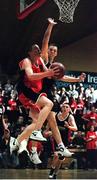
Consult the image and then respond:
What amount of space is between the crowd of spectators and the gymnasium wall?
13.6 ft

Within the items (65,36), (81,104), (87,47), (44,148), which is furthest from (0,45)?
(44,148)

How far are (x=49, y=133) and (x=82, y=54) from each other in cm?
1129

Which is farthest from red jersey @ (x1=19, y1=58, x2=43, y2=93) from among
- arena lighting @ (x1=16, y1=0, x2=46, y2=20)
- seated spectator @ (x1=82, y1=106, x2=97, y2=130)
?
seated spectator @ (x1=82, y1=106, x2=97, y2=130)

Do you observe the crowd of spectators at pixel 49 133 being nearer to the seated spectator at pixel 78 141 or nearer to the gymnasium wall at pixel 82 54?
the seated spectator at pixel 78 141

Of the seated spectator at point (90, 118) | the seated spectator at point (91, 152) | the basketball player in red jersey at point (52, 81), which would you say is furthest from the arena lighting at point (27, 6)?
the basketball player in red jersey at point (52, 81)

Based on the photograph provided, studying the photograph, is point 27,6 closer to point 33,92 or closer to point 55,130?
point 33,92

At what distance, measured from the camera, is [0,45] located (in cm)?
2094

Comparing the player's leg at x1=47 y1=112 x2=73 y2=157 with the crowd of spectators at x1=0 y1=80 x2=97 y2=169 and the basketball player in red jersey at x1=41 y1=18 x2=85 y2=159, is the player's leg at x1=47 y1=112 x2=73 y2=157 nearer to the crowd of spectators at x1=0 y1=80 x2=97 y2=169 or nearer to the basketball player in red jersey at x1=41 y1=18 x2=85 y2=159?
the basketball player in red jersey at x1=41 y1=18 x2=85 y2=159

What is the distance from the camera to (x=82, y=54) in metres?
22.4

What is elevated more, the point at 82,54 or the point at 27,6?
the point at 27,6

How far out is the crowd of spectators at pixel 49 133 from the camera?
12383mm

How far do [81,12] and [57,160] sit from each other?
11833 mm

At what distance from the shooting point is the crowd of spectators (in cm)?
1238

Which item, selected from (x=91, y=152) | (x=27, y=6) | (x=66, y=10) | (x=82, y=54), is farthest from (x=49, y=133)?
(x=82, y=54)
